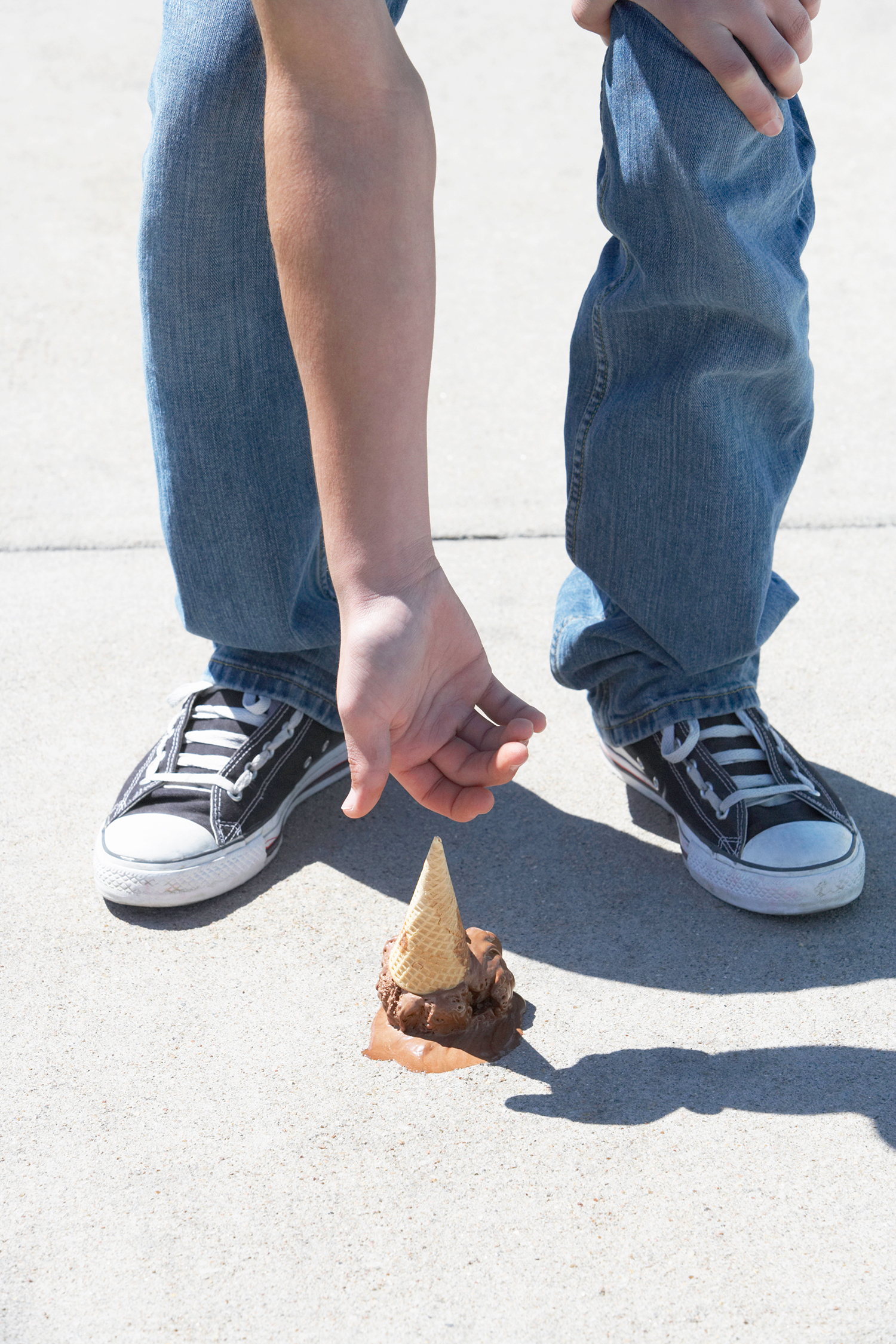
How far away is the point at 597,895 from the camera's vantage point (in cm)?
219

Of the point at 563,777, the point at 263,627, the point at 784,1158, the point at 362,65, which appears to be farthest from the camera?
the point at 563,777

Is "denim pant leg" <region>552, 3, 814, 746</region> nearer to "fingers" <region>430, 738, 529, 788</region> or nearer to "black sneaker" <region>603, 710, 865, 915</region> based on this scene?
"black sneaker" <region>603, 710, 865, 915</region>

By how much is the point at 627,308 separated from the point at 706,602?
1.71 feet

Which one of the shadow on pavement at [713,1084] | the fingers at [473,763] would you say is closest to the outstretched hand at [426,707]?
the fingers at [473,763]

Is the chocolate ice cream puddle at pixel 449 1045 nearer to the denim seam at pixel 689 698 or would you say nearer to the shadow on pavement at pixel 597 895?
the shadow on pavement at pixel 597 895

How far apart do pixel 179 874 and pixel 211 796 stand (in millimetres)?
166

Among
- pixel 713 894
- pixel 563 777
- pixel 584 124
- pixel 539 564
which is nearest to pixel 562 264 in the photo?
pixel 584 124

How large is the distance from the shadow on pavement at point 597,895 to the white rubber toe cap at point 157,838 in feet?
0.33

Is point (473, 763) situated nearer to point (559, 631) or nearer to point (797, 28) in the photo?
point (559, 631)

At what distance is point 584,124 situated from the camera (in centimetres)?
549

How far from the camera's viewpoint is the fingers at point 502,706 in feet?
5.62

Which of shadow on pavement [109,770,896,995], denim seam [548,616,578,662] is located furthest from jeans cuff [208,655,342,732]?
denim seam [548,616,578,662]

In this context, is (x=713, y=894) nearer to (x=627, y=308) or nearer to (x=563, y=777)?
(x=563, y=777)

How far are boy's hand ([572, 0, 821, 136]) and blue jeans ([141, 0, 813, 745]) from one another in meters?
0.03
